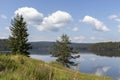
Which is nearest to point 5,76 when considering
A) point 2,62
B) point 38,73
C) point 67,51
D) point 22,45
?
point 38,73

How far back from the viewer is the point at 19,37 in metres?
55.8

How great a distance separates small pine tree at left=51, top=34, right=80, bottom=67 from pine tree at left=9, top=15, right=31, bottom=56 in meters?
19.6

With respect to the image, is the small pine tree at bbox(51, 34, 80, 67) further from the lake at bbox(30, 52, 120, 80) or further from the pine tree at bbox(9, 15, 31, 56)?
the pine tree at bbox(9, 15, 31, 56)

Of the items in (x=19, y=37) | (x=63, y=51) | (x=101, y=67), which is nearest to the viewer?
(x=19, y=37)

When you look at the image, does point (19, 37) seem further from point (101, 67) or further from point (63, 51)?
point (101, 67)

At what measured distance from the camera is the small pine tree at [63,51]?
244 feet

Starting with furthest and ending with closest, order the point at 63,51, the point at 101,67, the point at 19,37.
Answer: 1. the point at 101,67
2. the point at 63,51
3. the point at 19,37

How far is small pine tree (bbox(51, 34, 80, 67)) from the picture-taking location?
74.5 meters

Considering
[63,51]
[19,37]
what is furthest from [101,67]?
[19,37]

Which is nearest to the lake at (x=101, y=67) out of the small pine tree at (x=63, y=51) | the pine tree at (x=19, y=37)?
the small pine tree at (x=63, y=51)

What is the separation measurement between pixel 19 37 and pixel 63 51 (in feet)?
73.4

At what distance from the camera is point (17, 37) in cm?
5612

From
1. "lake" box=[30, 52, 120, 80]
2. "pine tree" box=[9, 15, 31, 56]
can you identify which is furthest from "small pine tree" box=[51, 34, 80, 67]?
"pine tree" box=[9, 15, 31, 56]

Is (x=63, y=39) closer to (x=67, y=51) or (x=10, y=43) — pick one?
(x=67, y=51)
